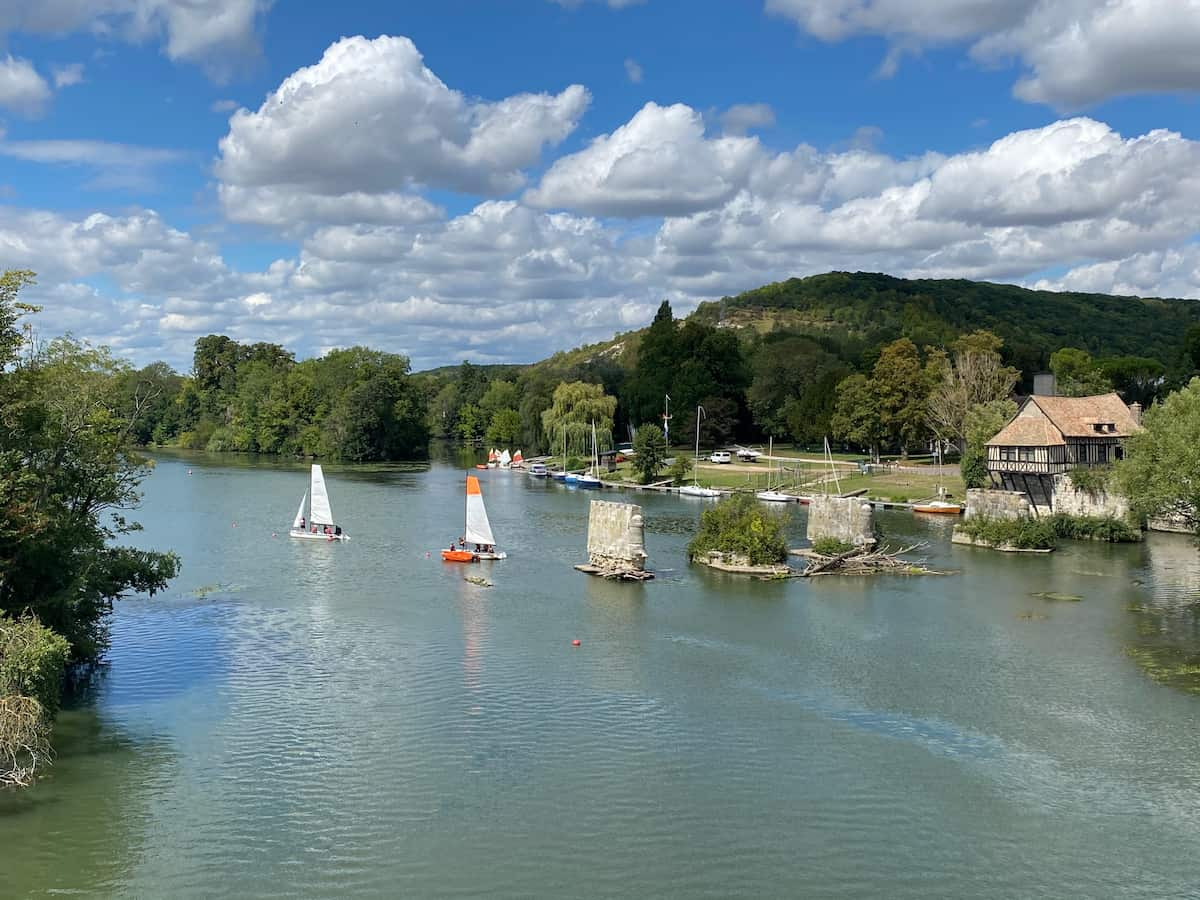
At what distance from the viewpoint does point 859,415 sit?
3883 inches

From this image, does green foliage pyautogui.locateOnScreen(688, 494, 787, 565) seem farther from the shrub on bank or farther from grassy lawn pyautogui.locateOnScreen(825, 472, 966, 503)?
grassy lawn pyautogui.locateOnScreen(825, 472, 966, 503)

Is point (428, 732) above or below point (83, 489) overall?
below

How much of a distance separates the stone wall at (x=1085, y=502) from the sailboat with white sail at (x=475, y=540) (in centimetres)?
3672

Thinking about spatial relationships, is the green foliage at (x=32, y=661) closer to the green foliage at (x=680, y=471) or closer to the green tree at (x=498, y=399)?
the green foliage at (x=680, y=471)

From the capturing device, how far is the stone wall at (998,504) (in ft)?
212

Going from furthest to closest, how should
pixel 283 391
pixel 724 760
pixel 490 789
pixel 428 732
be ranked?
pixel 283 391 → pixel 428 732 → pixel 724 760 → pixel 490 789

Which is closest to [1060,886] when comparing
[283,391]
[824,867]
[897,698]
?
[824,867]

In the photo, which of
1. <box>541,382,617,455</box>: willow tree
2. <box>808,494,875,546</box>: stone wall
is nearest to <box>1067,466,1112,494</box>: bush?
<box>808,494,875,546</box>: stone wall

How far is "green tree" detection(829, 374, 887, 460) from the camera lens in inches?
3861

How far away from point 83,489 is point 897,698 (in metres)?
25.2

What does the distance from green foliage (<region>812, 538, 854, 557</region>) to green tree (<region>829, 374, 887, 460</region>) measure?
4522 centimetres

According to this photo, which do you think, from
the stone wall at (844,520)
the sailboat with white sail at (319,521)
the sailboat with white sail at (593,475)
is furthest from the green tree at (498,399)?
the stone wall at (844,520)

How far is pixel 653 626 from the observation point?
39938 mm

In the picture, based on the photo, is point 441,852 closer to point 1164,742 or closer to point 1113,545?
point 1164,742
